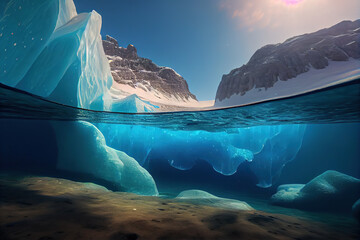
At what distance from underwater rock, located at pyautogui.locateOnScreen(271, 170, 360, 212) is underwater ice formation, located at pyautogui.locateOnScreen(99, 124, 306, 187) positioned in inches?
185

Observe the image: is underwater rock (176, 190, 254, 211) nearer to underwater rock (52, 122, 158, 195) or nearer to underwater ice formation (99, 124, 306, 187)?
underwater rock (52, 122, 158, 195)

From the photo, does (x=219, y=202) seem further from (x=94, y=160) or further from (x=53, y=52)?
(x=53, y=52)

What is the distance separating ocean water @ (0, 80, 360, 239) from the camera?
8.01 m

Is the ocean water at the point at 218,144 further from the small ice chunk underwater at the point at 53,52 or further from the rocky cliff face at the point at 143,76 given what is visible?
the rocky cliff face at the point at 143,76

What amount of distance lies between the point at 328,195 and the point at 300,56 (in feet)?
34.4

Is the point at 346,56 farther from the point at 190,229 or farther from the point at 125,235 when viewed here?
the point at 125,235

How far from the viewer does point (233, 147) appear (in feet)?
54.3

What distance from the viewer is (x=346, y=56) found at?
18.1ft

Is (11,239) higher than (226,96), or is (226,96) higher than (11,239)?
(226,96)

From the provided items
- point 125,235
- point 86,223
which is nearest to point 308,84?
point 125,235

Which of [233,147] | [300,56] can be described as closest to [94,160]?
[300,56]

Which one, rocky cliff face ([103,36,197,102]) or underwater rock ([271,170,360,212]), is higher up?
rocky cliff face ([103,36,197,102])

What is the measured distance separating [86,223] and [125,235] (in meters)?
0.82

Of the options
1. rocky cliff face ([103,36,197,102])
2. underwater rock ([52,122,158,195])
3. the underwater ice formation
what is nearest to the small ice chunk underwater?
underwater rock ([52,122,158,195])
